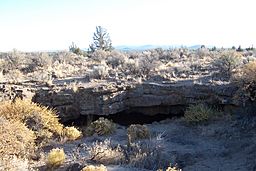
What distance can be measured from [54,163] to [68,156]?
4.99 ft

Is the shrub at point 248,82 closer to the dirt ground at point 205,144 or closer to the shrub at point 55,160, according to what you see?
the dirt ground at point 205,144

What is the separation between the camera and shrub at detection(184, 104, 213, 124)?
17547mm

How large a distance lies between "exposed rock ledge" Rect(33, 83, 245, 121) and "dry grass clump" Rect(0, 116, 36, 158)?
4043 millimetres

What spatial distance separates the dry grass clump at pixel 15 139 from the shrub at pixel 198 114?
6.80 meters

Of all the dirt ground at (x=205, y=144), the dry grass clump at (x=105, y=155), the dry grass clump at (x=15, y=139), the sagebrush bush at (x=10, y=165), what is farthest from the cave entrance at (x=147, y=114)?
the sagebrush bush at (x=10, y=165)

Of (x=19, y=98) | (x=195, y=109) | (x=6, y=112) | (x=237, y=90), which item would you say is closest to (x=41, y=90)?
(x=19, y=98)

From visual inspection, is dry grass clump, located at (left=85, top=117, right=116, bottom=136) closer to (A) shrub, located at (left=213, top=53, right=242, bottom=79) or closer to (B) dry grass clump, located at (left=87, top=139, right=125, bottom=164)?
(B) dry grass clump, located at (left=87, top=139, right=125, bottom=164)

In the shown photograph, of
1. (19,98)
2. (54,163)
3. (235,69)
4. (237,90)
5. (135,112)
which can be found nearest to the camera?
(54,163)

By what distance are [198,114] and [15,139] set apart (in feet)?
26.6

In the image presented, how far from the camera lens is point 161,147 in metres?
14.4

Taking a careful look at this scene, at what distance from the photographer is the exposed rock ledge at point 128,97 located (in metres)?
18.4

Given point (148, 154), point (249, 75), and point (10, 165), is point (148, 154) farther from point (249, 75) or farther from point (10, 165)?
point (249, 75)

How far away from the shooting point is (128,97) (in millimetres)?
19516

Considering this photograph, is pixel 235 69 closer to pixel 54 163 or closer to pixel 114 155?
pixel 114 155
